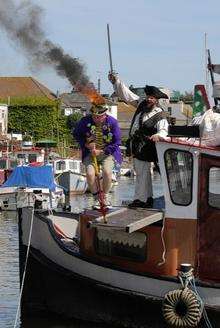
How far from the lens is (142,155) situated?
1324cm

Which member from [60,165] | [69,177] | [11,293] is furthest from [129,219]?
[60,165]

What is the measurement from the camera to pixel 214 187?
40.7 ft

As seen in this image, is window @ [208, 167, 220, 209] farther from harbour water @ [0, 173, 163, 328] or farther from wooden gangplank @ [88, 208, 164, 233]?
harbour water @ [0, 173, 163, 328]

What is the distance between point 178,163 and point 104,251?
1.83m

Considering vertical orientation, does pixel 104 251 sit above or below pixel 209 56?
below

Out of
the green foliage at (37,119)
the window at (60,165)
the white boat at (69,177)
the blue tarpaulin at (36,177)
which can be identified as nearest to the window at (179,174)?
the blue tarpaulin at (36,177)

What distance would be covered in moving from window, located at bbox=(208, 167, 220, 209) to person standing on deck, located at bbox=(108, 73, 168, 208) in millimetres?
929

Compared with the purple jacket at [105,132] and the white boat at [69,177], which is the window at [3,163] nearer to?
the white boat at [69,177]

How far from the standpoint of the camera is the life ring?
39.9 ft

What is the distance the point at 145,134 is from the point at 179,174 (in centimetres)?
98

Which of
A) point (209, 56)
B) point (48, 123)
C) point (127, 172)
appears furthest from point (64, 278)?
point (48, 123)

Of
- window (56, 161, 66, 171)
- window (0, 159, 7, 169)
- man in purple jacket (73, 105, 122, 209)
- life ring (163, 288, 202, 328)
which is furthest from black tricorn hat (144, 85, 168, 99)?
window (56, 161, 66, 171)

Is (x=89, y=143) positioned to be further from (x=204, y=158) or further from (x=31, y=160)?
(x=31, y=160)

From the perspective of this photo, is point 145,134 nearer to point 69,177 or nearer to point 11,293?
point 11,293
